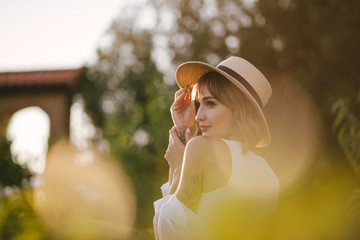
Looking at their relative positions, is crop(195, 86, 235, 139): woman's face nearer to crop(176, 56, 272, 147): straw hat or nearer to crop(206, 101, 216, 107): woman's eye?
crop(206, 101, 216, 107): woman's eye

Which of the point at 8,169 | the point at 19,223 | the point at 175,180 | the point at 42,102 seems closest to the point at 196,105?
the point at 175,180

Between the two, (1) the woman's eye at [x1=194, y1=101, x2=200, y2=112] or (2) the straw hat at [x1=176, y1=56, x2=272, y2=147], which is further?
(1) the woman's eye at [x1=194, y1=101, x2=200, y2=112]

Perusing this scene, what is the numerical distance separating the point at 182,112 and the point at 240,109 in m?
0.37

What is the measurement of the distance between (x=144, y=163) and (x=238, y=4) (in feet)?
15.2

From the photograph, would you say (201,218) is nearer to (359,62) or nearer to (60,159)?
(359,62)

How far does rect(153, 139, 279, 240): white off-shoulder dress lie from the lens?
2.01 meters

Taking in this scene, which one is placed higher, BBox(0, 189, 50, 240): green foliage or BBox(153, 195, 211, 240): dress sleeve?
BBox(153, 195, 211, 240): dress sleeve

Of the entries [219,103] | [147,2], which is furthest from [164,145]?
[147,2]

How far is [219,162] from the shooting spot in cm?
204

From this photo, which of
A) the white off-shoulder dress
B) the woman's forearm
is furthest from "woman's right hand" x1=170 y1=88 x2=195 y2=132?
the white off-shoulder dress

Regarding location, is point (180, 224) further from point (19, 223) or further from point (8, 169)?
point (8, 169)

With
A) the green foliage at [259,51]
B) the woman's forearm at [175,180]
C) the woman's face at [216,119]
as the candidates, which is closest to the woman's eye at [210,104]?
the woman's face at [216,119]

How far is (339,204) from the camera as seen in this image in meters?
3.71

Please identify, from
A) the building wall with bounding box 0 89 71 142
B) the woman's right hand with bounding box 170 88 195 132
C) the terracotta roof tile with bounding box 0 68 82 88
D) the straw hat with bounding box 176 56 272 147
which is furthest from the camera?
the building wall with bounding box 0 89 71 142
